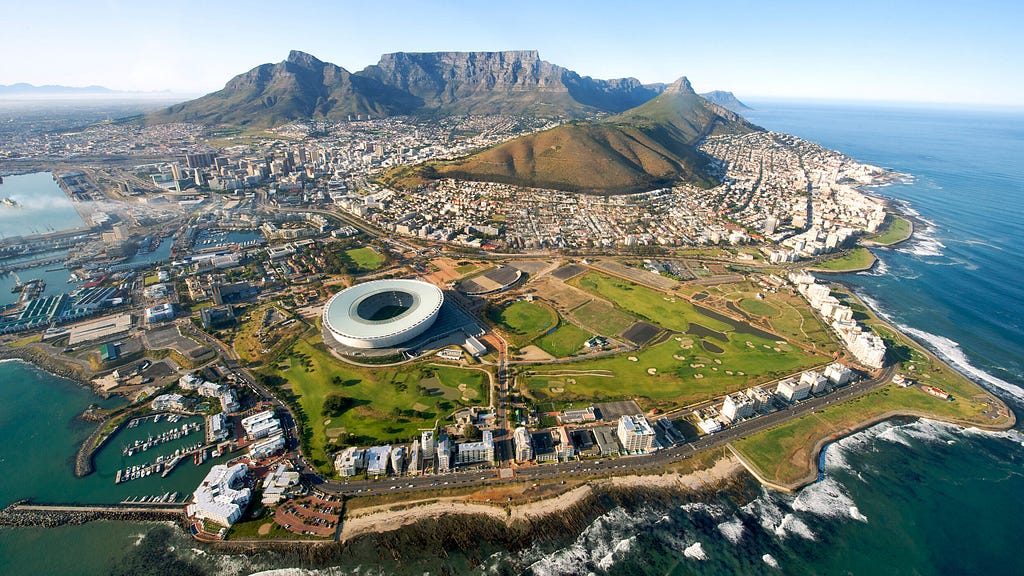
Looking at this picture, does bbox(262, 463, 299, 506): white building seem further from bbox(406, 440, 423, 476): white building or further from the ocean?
bbox(406, 440, 423, 476): white building

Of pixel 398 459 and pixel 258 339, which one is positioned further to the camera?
pixel 258 339

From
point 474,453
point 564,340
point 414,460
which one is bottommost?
point 414,460

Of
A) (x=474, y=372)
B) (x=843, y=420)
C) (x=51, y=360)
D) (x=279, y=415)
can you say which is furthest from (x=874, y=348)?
(x=51, y=360)

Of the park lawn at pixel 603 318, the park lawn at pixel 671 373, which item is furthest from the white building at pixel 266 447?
the park lawn at pixel 603 318

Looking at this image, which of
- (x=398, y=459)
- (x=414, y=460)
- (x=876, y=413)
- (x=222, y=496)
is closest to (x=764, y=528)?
(x=876, y=413)

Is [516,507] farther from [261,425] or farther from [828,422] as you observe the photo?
[828,422]

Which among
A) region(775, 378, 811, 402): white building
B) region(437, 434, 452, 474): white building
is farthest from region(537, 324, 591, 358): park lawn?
region(775, 378, 811, 402): white building
